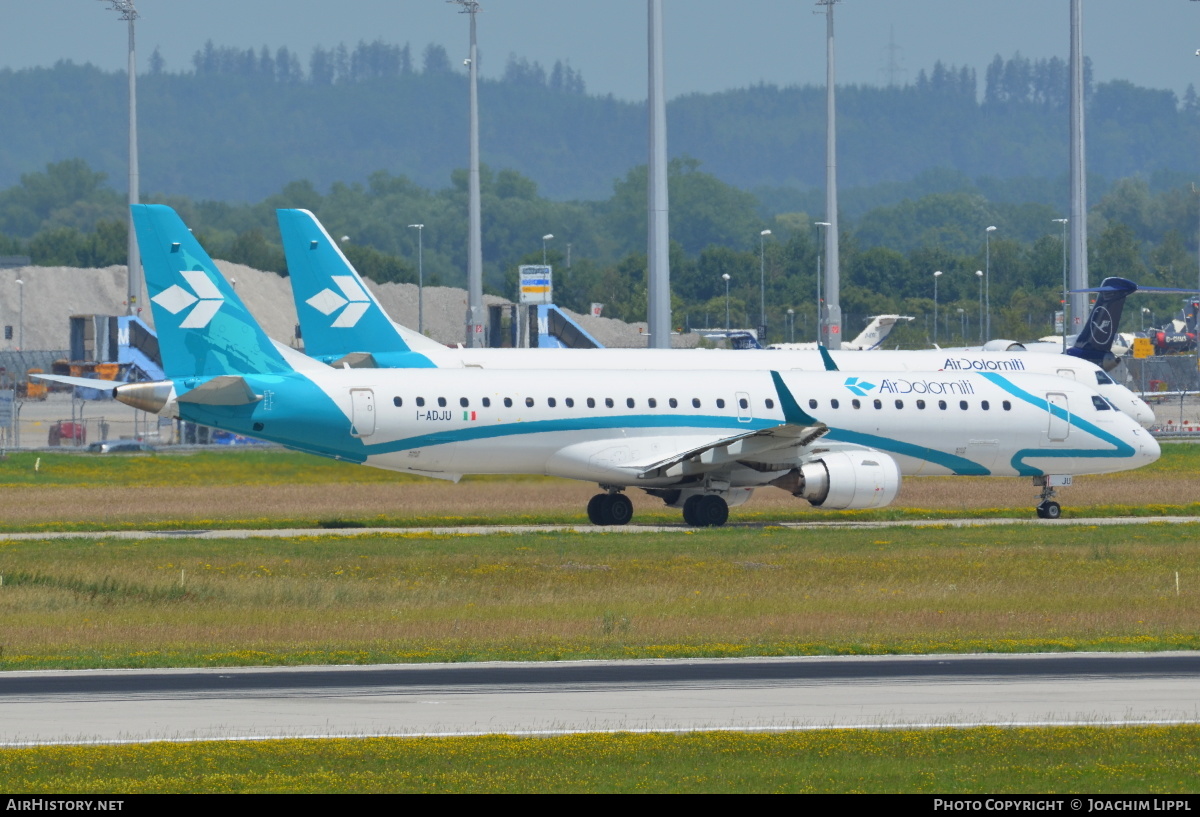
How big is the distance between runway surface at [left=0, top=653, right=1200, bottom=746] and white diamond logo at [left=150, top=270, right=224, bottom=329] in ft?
60.4

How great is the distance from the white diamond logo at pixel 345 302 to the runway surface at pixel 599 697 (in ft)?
87.7

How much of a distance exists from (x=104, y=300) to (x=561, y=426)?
139278 mm

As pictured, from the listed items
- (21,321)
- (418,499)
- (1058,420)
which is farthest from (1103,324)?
(21,321)

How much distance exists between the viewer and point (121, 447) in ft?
225

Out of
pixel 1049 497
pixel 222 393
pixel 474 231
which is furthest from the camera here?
pixel 474 231

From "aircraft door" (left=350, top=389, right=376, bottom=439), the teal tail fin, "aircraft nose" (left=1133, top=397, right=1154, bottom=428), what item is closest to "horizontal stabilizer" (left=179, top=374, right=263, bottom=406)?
the teal tail fin

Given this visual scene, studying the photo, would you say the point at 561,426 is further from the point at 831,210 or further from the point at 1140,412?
the point at 831,210

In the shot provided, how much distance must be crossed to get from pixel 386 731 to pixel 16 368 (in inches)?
4868

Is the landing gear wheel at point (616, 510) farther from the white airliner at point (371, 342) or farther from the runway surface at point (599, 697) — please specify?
the runway surface at point (599, 697)

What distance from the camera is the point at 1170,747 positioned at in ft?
52.9
